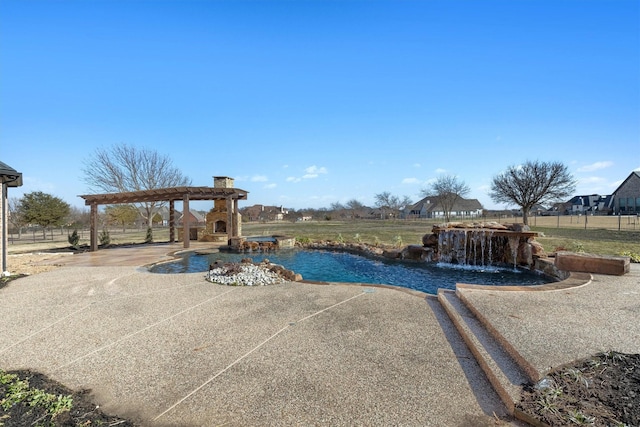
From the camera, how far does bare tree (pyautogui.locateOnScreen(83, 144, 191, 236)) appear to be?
878 inches

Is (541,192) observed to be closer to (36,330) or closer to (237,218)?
(237,218)

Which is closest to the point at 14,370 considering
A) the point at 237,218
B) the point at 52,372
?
the point at 52,372

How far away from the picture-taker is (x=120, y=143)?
74.5ft

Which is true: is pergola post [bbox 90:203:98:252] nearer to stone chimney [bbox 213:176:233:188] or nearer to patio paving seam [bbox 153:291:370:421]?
stone chimney [bbox 213:176:233:188]

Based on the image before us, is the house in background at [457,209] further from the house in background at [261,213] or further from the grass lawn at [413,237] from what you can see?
the grass lawn at [413,237]

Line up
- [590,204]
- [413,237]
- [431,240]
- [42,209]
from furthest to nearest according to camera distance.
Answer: [590,204] < [42,209] < [413,237] < [431,240]

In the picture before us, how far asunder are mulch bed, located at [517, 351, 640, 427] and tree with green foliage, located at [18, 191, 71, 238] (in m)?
28.3

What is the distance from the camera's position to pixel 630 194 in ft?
141

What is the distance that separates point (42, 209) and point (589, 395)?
28706 mm

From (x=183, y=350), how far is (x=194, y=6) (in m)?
10.2

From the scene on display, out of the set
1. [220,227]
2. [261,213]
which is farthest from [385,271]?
[261,213]

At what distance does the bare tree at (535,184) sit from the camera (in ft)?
82.0

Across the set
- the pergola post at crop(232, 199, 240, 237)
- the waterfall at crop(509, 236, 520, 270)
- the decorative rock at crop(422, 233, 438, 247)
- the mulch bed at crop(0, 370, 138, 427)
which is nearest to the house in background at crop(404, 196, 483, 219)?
the pergola post at crop(232, 199, 240, 237)

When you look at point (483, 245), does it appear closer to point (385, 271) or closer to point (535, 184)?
point (385, 271)
